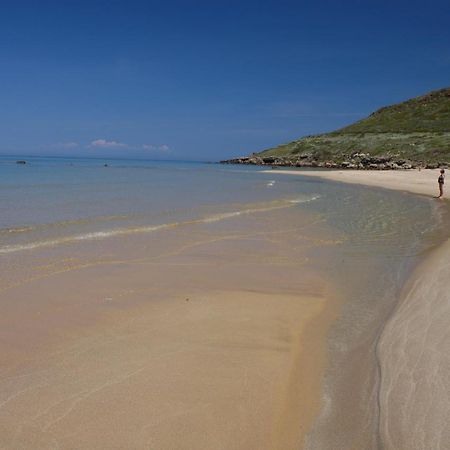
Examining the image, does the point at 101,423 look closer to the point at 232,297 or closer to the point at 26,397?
the point at 26,397

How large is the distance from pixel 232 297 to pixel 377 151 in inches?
3232

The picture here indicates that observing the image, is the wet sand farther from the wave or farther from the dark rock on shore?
the dark rock on shore

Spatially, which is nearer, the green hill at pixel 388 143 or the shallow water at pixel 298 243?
the shallow water at pixel 298 243

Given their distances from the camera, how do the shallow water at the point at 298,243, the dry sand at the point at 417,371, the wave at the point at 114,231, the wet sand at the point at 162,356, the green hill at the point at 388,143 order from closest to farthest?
the dry sand at the point at 417,371, the wet sand at the point at 162,356, the shallow water at the point at 298,243, the wave at the point at 114,231, the green hill at the point at 388,143

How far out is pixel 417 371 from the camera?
15.2 ft

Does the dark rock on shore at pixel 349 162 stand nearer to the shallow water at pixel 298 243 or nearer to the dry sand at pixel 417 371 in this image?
the shallow water at pixel 298 243

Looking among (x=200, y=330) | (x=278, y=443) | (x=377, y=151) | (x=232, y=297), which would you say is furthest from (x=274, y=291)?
(x=377, y=151)

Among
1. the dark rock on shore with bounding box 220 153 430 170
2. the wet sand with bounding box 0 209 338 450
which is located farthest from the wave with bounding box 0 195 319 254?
the dark rock on shore with bounding box 220 153 430 170

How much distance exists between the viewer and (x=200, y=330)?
618 cm

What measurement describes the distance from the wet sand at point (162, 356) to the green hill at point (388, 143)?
6099 cm

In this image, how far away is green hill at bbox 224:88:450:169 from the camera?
72188 mm

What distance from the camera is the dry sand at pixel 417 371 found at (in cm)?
363

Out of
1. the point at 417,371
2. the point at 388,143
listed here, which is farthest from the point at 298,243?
the point at 388,143

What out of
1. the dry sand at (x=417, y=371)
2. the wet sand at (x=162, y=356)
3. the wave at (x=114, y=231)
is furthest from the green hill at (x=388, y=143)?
the wet sand at (x=162, y=356)
